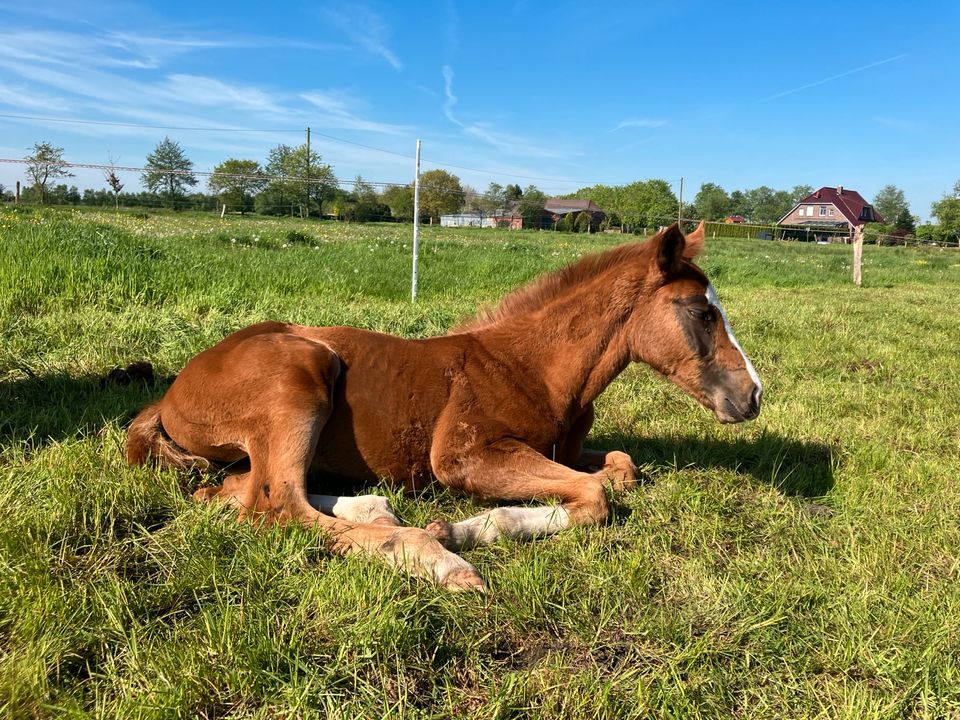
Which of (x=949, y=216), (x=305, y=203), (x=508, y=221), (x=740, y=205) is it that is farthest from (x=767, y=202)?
(x=305, y=203)

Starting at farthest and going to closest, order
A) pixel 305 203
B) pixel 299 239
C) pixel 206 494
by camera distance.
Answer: pixel 305 203 < pixel 299 239 < pixel 206 494

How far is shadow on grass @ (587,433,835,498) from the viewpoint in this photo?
3.84m

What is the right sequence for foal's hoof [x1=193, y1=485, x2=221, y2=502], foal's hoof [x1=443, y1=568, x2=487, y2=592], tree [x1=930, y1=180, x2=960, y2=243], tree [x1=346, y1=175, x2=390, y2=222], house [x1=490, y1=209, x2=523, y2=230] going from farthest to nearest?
tree [x1=930, y1=180, x2=960, y2=243] → house [x1=490, y1=209, x2=523, y2=230] → tree [x1=346, y1=175, x2=390, y2=222] → foal's hoof [x1=193, y1=485, x2=221, y2=502] → foal's hoof [x1=443, y1=568, x2=487, y2=592]

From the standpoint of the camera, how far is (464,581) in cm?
245

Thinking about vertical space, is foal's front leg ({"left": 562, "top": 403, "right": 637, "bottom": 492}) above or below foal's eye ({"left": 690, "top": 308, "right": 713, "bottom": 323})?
below

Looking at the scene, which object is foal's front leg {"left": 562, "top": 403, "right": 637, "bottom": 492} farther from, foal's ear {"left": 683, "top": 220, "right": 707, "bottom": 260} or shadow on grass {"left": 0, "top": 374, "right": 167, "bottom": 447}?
shadow on grass {"left": 0, "top": 374, "right": 167, "bottom": 447}

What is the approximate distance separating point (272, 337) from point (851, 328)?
8931 mm

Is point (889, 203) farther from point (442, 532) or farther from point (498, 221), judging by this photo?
point (442, 532)

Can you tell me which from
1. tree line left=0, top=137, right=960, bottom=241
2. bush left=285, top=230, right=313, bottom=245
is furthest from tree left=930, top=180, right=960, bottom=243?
bush left=285, top=230, right=313, bottom=245

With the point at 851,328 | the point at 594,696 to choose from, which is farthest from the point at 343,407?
the point at 851,328

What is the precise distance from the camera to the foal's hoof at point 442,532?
2711 millimetres

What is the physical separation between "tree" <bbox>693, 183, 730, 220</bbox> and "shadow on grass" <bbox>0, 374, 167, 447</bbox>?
12423 centimetres

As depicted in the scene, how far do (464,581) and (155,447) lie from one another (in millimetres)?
1912

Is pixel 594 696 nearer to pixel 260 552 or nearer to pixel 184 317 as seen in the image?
pixel 260 552
